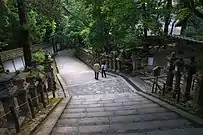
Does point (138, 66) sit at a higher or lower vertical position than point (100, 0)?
lower

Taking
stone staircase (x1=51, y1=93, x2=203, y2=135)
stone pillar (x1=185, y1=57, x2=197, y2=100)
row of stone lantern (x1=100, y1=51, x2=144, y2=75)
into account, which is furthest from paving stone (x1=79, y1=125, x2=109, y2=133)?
row of stone lantern (x1=100, y1=51, x2=144, y2=75)

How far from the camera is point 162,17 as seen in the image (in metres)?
17.2

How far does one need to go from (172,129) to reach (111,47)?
18445mm

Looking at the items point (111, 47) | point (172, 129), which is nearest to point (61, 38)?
point (111, 47)

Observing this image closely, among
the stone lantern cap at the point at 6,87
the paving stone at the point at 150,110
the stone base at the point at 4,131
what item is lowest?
the paving stone at the point at 150,110

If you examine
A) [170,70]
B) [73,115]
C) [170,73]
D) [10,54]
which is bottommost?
[73,115]

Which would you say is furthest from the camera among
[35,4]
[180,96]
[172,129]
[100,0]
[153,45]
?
[153,45]

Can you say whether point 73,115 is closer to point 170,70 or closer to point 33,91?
point 33,91

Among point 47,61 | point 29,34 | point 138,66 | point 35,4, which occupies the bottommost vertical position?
point 138,66

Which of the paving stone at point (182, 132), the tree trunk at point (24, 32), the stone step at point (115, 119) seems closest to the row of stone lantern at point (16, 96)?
the stone step at point (115, 119)

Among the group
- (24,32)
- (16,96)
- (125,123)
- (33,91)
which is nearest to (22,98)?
(16,96)

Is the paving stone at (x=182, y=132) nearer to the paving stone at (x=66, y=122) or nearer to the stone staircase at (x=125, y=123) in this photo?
the stone staircase at (x=125, y=123)

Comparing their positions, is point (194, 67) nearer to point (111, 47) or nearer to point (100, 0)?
point (100, 0)

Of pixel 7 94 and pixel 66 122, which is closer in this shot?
pixel 7 94
